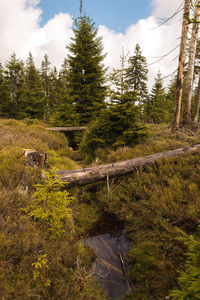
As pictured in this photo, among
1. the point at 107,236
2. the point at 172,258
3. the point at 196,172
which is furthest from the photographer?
the point at 196,172

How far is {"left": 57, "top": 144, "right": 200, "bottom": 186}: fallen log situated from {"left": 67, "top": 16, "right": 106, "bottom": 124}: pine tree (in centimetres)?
955

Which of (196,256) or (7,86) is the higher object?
(7,86)

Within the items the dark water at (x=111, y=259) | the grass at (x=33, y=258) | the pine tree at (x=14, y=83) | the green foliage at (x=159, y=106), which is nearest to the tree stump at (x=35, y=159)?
the grass at (x=33, y=258)

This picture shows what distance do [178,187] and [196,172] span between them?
0.99 m

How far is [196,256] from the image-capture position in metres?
1.90

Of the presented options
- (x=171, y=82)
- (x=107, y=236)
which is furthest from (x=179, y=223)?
(x=171, y=82)

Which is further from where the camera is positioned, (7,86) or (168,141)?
(7,86)

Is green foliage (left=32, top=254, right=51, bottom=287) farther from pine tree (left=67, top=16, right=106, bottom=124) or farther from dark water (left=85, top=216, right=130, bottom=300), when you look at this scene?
pine tree (left=67, top=16, right=106, bottom=124)

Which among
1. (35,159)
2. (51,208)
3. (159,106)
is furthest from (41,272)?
(159,106)

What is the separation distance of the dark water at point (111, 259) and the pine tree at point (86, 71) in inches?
461

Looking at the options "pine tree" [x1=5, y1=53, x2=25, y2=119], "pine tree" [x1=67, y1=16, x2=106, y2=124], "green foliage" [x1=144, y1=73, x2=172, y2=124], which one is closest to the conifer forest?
"pine tree" [x1=67, y1=16, x2=106, y2=124]

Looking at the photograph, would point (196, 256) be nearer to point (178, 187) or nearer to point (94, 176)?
point (178, 187)

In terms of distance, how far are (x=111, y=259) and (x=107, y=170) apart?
110 inches

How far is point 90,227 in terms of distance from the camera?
4527 mm
